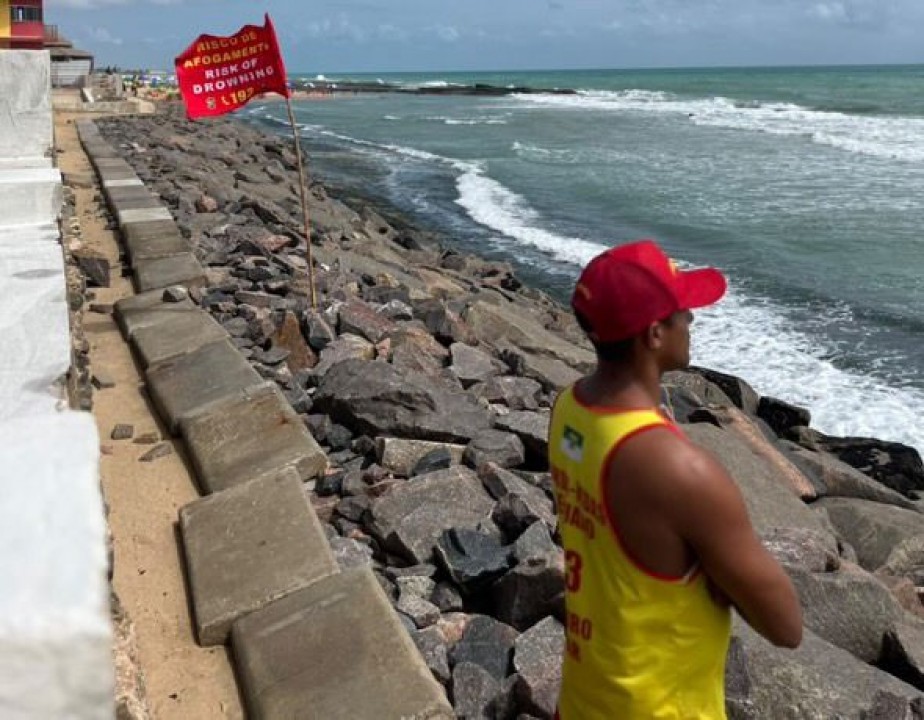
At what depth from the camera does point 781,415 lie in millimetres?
7539

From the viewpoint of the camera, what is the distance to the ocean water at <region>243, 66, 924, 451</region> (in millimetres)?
9320

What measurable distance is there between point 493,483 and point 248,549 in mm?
1198

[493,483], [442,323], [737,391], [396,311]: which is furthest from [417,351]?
[737,391]

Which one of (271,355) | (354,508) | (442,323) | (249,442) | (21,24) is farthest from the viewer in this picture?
(21,24)

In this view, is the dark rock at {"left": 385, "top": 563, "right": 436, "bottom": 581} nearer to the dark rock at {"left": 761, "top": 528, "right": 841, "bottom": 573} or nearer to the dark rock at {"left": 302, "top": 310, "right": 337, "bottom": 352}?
the dark rock at {"left": 761, "top": 528, "right": 841, "bottom": 573}

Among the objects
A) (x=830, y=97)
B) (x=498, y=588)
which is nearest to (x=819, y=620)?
(x=498, y=588)

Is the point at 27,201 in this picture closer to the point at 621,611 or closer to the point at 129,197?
the point at 621,611

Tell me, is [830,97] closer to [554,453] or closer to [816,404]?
[816,404]

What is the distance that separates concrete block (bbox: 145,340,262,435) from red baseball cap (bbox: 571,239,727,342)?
130 inches

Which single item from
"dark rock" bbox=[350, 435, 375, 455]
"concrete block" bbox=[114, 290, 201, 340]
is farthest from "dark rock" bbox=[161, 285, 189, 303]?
"dark rock" bbox=[350, 435, 375, 455]

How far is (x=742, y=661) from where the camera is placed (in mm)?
2836

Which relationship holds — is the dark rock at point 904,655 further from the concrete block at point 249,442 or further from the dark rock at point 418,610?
the concrete block at point 249,442

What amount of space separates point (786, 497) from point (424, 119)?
1734 inches

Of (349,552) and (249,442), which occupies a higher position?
(249,442)
